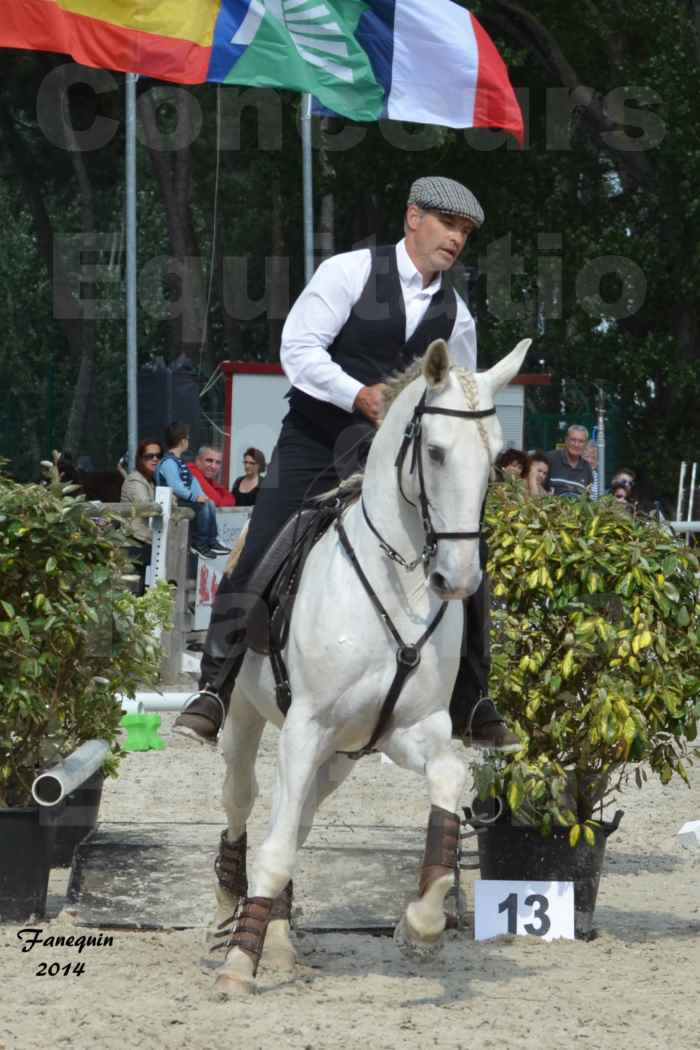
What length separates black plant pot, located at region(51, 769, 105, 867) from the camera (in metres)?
7.35

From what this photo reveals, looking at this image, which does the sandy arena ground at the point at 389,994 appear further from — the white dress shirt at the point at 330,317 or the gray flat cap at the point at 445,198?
the gray flat cap at the point at 445,198

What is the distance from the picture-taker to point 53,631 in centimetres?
634

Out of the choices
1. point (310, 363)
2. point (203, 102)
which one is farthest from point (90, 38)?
point (203, 102)

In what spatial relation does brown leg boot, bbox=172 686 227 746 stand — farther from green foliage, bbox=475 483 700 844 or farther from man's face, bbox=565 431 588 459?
man's face, bbox=565 431 588 459

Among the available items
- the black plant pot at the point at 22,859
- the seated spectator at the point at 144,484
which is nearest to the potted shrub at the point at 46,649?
the black plant pot at the point at 22,859

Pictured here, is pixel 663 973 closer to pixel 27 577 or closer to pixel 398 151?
pixel 27 577

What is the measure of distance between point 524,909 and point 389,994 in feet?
3.76

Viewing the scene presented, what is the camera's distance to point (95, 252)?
4203 centimetres

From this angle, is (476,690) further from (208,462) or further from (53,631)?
(208,462)

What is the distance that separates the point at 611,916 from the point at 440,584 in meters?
2.86

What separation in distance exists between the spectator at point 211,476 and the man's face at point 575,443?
343 centimetres

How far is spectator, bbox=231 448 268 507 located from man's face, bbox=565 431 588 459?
10.6 feet

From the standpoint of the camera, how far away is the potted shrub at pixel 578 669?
6211 mm

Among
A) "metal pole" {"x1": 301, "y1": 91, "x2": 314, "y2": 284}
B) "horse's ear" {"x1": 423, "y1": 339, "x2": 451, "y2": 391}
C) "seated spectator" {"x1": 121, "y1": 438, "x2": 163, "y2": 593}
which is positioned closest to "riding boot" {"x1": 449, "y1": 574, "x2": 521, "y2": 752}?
"horse's ear" {"x1": 423, "y1": 339, "x2": 451, "y2": 391}
